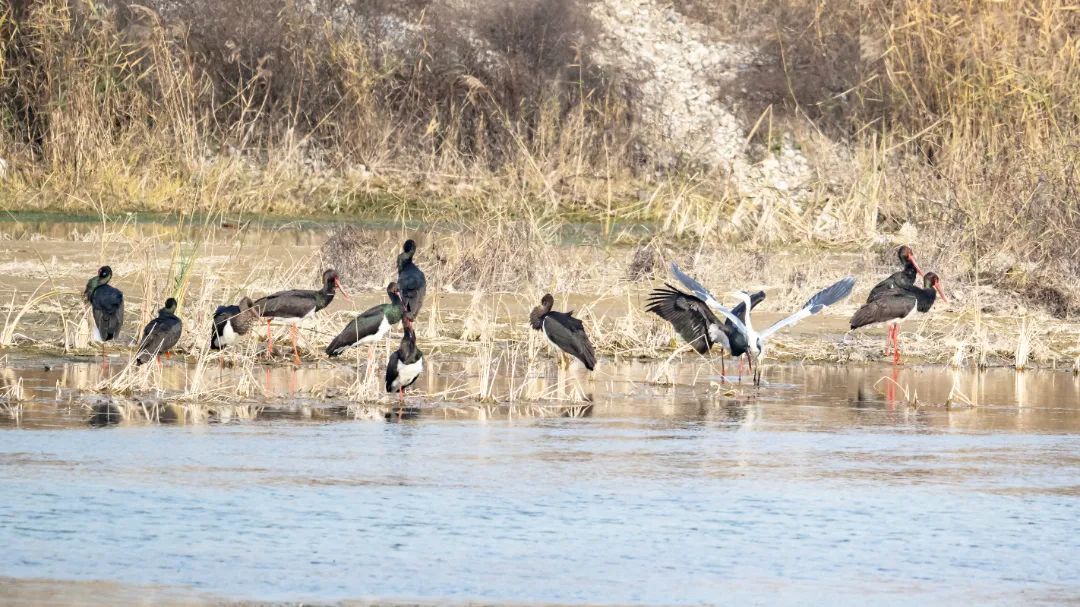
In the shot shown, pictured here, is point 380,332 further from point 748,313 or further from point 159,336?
point 748,313

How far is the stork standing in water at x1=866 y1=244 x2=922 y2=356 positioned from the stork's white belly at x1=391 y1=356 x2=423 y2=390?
4940 mm

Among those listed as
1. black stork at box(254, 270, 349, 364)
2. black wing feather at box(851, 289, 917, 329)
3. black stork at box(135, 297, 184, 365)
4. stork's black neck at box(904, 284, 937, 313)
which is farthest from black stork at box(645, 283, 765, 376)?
black stork at box(135, 297, 184, 365)

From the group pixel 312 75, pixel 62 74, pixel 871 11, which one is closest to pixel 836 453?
pixel 62 74

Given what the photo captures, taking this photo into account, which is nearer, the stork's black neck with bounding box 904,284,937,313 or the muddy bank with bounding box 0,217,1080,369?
the muddy bank with bounding box 0,217,1080,369

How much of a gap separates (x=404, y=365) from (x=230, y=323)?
7.68 ft

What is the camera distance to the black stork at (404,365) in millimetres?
12750

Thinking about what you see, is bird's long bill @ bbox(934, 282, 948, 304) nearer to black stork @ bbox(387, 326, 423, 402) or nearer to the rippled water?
the rippled water

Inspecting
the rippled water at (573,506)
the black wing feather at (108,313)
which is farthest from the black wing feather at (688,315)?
the black wing feather at (108,313)

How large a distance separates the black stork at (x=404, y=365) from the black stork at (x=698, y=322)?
224 centimetres

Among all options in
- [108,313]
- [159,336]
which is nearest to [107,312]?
[108,313]

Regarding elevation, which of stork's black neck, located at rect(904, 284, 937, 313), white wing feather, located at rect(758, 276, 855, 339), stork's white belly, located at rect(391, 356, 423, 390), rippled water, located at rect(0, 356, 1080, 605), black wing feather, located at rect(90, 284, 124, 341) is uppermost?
stork's black neck, located at rect(904, 284, 937, 313)

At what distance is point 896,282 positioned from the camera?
1695 cm

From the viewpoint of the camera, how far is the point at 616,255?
22188 mm

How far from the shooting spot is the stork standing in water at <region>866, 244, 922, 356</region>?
53.0ft
